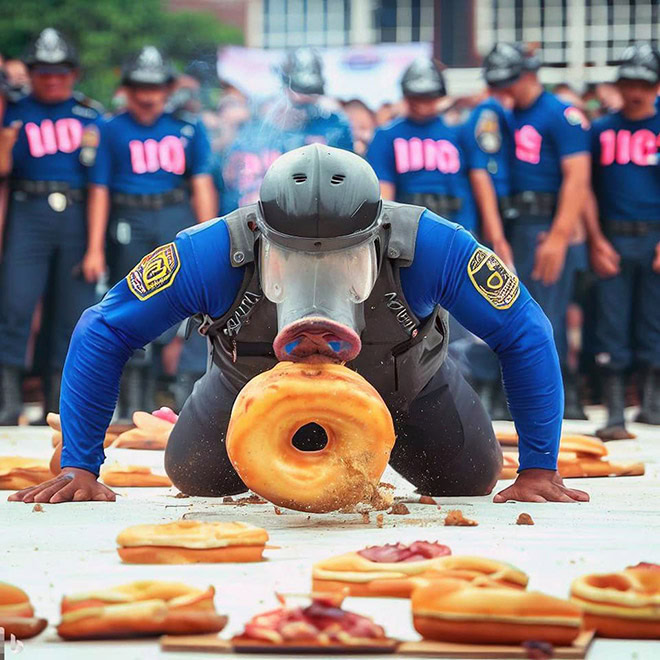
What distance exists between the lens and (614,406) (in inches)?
396

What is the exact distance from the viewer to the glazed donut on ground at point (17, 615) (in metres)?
3.54

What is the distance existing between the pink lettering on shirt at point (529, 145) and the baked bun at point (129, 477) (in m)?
4.66

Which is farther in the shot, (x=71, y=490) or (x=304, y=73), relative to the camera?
(x=304, y=73)

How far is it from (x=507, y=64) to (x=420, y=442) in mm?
5647

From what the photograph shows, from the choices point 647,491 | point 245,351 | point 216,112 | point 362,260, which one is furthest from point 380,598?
point 216,112

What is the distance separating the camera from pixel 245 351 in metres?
5.73

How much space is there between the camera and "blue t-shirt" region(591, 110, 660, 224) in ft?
34.8

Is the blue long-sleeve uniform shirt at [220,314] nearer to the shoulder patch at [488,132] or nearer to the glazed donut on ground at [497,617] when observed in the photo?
the glazed donut on ground at [497,617]

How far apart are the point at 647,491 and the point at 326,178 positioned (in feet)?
7.30

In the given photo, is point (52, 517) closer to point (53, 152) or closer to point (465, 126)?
point (53, 152)

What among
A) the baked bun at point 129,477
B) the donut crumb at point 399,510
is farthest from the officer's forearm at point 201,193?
the donut crumb at point 399,510

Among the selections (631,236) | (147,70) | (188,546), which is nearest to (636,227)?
(631,236)

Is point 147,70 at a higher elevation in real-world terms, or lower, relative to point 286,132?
higher

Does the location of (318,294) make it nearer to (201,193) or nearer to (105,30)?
(201,193)
